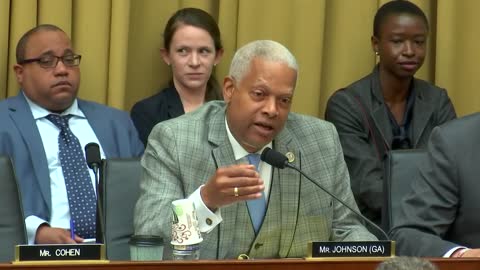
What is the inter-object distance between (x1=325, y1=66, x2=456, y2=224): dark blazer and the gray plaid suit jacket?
31.6 inches

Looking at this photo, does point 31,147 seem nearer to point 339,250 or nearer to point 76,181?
point 76,181

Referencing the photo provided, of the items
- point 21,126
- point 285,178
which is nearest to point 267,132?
point 285,178


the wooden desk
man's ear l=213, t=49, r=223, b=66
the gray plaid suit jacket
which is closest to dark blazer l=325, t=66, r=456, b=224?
man's ear l=213, t=49, r=223, b=66

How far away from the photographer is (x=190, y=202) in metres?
2.66

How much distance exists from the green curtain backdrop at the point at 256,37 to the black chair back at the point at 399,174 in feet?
3.98

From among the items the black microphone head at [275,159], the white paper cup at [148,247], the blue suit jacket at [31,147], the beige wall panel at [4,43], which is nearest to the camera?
the white paper cup at [148,247]

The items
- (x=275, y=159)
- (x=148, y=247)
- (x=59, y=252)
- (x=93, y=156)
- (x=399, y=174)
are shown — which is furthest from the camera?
(x=399, y=174)

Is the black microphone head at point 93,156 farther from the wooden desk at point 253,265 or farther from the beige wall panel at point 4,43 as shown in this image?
the beige wall panel at point 4,43

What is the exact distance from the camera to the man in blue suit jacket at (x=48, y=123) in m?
3.67

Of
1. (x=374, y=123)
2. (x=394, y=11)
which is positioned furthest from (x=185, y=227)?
(x=394, y=11)

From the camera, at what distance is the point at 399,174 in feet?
10.8

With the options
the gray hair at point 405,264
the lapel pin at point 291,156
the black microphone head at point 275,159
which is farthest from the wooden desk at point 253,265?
the lapel pin at point 291,156

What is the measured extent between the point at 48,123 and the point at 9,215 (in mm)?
803

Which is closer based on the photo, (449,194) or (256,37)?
(449,194)
